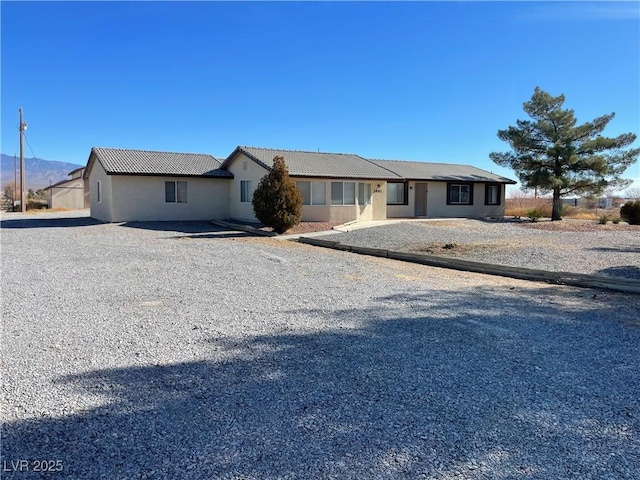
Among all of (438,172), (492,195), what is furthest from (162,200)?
(492,195)

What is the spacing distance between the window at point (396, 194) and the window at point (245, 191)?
7.92 meters

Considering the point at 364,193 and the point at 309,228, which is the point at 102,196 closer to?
the point at 309,228

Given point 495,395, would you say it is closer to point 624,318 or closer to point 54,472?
point 54,472

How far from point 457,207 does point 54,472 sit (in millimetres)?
27099

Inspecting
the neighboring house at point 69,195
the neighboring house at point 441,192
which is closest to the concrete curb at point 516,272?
the neighboring house at point 441,192

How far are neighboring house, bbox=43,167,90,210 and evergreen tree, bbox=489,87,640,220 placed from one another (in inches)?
1408

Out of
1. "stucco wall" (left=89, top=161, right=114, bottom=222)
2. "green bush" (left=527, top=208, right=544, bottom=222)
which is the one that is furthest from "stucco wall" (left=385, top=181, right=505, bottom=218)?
"stucco wall" (left=89, top=161, right=114, bottom=222)

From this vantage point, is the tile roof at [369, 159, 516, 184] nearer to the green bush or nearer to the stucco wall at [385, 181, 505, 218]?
the stucco wall at [385, 181, 505, 218]

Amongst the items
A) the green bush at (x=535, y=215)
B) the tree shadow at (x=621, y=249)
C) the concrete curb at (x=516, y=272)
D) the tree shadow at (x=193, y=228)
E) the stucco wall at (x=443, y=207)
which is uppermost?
the stucco wall at (x=443, y=207)

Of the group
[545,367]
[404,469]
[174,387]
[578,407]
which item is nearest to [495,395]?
[578,407]

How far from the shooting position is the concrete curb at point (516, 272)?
8234 mm

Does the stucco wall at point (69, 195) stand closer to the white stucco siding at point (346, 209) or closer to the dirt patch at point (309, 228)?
the white stucco siding at point (346, 209)

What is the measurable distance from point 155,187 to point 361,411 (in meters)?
21.2

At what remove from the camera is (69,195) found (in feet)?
137
